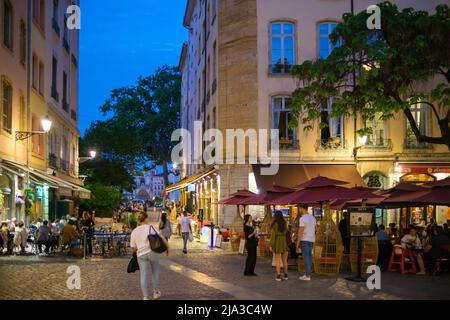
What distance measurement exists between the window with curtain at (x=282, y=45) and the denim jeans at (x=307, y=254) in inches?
680

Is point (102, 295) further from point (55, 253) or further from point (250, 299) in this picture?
point (55, 253)

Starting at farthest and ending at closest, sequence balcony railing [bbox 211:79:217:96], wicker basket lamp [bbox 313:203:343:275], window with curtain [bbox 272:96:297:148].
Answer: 1. balcony railing [bbox 211:79:217:96]
2. window with curtain [bbox 272:96:297:148]
3. wicker basket lamp [bbox 313:203:343:275]

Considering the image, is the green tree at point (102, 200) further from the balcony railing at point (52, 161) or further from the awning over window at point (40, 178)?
the awning over window at point (40, 178)

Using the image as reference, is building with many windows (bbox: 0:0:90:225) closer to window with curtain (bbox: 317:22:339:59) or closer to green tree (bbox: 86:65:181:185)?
window with curtain (bbox: 317:22:339:59)

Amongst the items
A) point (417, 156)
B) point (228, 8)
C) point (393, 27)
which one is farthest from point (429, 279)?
point (228, 8)

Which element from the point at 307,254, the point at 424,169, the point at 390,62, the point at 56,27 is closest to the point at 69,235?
the point at 307,254

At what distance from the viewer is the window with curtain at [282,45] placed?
31.8m

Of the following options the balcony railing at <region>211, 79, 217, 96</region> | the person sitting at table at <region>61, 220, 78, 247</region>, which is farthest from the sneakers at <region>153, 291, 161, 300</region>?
the balcony railing at <region>211, 79, 217, 96</region>

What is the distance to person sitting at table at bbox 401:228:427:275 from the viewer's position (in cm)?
1723

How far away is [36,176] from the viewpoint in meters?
26.1

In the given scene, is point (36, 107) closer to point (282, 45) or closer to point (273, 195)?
point (282, 45)

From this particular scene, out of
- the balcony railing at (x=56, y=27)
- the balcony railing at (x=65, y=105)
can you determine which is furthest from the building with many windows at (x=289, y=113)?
the balcony railing at (x=65, y=105)

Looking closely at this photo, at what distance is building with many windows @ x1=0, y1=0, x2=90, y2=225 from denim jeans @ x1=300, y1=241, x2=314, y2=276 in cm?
1105

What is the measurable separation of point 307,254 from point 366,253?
8.62ft
